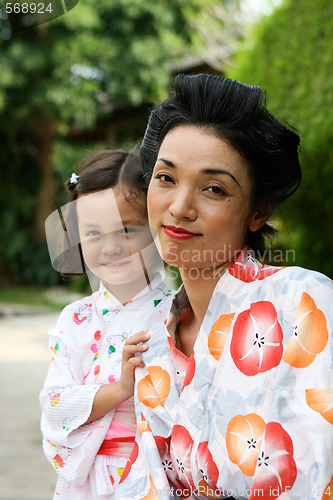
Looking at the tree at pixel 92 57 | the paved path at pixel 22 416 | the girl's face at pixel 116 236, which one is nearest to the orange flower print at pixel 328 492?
the girl's face at pixel 116 236

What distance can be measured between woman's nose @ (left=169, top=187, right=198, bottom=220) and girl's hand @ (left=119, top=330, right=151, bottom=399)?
337mm

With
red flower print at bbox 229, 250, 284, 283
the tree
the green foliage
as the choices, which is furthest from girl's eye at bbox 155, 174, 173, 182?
the tree

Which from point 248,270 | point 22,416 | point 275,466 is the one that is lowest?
point 22,416

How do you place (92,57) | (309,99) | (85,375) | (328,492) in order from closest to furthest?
1. (328,492)
2. (85,375)
3. (309,99)
4. (92,57)

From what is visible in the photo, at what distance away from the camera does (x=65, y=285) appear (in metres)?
14.5

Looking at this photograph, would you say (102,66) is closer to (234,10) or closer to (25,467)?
(234,10)

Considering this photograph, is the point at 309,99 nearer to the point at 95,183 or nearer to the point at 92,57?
the point at 95,183

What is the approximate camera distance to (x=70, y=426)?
→ 150 cm

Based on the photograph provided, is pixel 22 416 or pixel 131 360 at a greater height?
pixel 131 360

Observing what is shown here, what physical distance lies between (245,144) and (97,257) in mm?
607

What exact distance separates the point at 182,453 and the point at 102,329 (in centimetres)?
54

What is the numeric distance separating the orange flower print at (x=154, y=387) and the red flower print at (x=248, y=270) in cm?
27

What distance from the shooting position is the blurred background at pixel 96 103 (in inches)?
161

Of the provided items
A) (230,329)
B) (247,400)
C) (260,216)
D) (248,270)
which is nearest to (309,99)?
(260,216)
